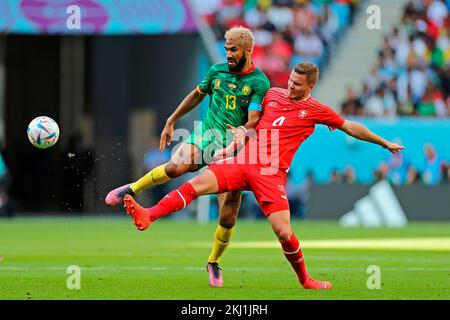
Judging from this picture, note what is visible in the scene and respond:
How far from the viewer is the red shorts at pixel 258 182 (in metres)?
10.7

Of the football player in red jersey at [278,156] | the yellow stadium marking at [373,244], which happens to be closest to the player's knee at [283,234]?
the football player in red jersey at [278,156]

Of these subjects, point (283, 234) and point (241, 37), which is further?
point (241, 37)

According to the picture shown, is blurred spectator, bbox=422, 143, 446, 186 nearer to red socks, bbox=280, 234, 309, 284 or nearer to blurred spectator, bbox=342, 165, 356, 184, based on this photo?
blurred spectator, bbox=342, 165, 356, 184

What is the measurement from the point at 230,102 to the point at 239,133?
0.56 meters

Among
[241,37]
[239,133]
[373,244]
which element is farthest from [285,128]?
[373,244]

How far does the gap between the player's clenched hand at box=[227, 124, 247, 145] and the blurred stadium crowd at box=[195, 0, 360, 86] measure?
1794 centimetres

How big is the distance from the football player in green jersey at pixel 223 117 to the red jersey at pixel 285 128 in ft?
0.64

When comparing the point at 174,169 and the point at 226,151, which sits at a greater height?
the point at 226,151

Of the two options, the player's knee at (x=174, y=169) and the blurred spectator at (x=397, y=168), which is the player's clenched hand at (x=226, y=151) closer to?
the player's knee at (x=174, y=169)

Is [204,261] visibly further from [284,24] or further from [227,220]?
[284,24]

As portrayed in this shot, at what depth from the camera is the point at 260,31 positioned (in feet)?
98.0

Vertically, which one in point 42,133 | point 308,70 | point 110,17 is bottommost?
point 42,133

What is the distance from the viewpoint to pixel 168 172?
11.6m
